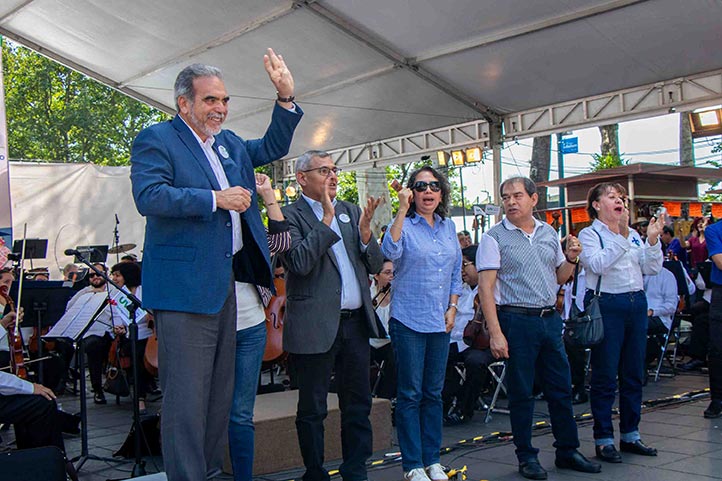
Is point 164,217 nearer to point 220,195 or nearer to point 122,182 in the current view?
point 220,195

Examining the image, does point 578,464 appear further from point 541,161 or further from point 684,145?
point 684,145

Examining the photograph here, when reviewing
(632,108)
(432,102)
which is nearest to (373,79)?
(432,102)

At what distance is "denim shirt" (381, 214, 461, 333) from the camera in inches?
178

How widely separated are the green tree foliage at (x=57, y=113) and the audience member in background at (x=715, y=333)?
1029 inches

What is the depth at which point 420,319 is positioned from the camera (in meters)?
4.50

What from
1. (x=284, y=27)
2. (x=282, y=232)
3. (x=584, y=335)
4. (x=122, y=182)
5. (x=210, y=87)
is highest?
(x=284, y=27)

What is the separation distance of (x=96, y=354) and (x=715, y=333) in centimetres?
655

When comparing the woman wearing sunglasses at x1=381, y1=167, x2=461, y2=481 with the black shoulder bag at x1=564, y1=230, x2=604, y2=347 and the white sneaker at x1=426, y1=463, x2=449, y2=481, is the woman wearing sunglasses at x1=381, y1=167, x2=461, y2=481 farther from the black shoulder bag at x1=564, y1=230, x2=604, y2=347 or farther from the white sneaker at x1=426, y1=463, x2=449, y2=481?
the black shoulder bag at x1=564, y1=230, x2=604, y2=347

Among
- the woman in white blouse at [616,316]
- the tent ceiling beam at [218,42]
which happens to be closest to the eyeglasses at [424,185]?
the woman in white blouse at [616,316]

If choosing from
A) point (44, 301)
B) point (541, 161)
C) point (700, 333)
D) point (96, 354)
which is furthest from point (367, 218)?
point (541, 161)

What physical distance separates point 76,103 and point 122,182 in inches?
709

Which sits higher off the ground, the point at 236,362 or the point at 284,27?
the point at 284,27

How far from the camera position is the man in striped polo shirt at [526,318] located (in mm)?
4707

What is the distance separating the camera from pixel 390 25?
10.7m
